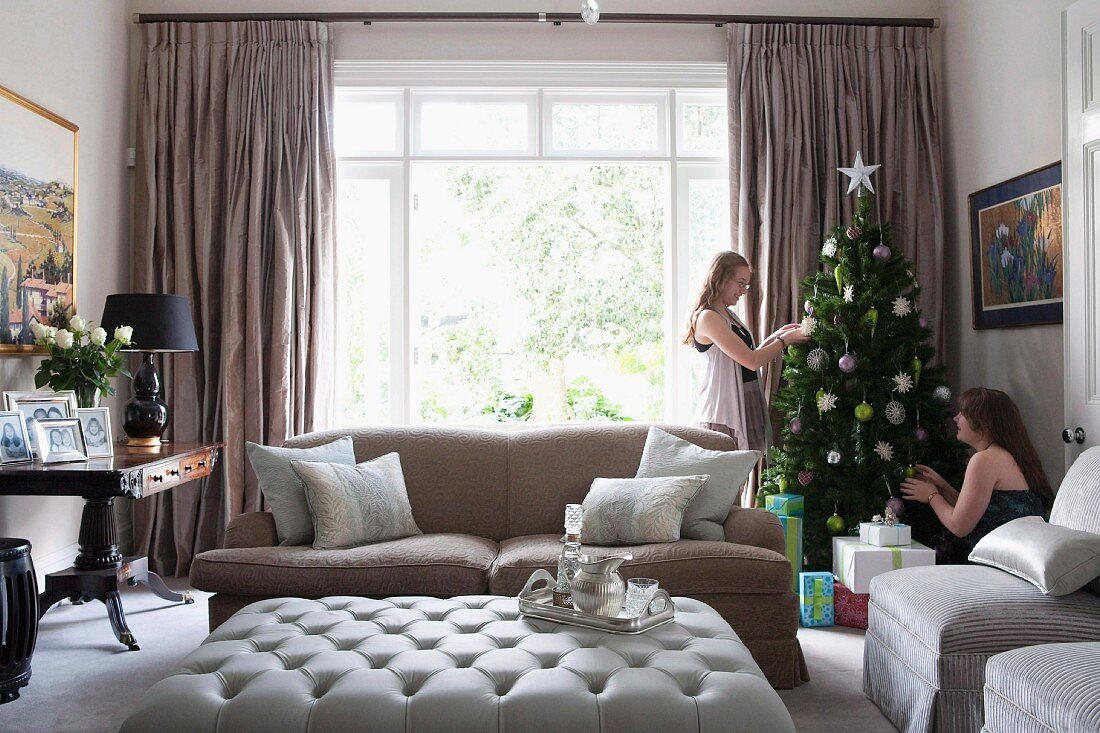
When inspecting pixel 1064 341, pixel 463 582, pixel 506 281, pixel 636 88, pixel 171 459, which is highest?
pixel 636 88

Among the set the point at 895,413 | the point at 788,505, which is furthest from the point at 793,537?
the point at 895,413

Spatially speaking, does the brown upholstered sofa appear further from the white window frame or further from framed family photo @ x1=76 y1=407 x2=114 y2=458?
the white window frame

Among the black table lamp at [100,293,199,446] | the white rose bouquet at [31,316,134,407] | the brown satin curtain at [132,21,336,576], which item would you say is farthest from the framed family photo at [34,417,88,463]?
the brown satin curtain at [132,21,336,576]

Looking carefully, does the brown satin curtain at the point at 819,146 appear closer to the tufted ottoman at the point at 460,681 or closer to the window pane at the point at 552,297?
the window pane at the point at 552,297

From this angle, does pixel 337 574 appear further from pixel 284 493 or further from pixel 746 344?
pixel 746 344

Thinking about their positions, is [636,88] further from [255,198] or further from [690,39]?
[255,198]

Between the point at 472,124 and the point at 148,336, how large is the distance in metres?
2.05

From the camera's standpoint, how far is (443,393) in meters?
6.39

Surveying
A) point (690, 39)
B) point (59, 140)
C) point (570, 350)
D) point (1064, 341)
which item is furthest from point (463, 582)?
point (570, 350)

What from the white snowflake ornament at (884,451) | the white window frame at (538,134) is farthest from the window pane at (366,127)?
the white snowflake ornament at (884,451)

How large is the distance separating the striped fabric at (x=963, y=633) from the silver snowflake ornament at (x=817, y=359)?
164 centimetres

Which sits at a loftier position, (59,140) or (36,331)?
(59,140)

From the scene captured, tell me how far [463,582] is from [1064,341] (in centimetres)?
255

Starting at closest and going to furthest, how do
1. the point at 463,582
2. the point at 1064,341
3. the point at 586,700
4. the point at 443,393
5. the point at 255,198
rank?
the point at 586,700 → the point at 463,582 → the point at 1064,341 → the point at 255,198 → the point at 443,393
